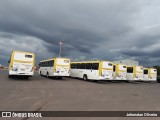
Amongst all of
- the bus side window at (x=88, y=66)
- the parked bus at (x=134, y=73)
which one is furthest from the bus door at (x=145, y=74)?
the bus side window at (x=88, y=66)

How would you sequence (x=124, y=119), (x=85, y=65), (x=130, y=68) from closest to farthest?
(x=124, y=119)
(x=85, y=65)
(x=130, y=68)

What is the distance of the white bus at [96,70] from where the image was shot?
73.9ft

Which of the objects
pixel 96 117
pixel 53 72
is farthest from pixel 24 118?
pixel 53 72

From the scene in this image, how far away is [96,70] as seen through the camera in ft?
75.3

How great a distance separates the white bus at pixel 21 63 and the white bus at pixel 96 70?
8.10m

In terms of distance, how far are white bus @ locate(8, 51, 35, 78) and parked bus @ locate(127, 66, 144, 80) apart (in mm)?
15946

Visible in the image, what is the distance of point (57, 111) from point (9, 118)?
190 cm

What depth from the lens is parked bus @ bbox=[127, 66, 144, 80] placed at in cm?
2802

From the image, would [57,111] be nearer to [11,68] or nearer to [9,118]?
[9,118]

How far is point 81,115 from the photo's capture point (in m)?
6.68

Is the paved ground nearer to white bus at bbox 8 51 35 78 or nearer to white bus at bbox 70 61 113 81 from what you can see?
white bus at bbox 8 51 35 78

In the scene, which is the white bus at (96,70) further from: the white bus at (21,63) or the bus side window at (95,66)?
the white bus at (21,63)

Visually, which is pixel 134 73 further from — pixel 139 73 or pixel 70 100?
pixel 70 100

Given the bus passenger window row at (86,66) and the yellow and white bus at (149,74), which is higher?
the bus passenger window row at (86,66)
